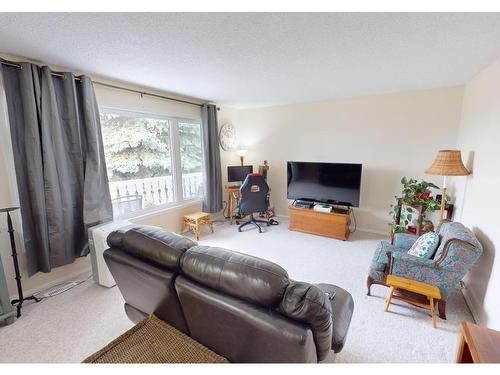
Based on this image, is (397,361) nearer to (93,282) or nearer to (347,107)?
(93,282)

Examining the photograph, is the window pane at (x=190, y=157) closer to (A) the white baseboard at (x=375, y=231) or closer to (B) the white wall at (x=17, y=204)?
(B) the white wall at (x=17, y=204)

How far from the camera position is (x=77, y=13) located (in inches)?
51.3

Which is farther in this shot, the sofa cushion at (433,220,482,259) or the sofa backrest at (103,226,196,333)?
the sofa cushion at (433,220,482,259)

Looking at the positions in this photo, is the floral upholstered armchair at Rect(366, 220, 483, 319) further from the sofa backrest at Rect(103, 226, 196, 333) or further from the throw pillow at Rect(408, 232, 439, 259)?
the sofa backrest at Rect(103, 226, 196, 333)

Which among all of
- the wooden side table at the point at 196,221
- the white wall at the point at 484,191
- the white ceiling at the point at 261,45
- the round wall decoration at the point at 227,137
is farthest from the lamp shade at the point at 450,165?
the round wall decoration at the point at 227,137

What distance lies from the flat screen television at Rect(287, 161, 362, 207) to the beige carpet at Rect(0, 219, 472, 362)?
1.17 meters

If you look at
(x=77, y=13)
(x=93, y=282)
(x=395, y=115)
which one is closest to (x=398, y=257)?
(x=395, y=115)

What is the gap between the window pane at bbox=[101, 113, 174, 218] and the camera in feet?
9.61

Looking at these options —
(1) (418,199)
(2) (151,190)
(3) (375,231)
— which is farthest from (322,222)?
(2) (151,190)

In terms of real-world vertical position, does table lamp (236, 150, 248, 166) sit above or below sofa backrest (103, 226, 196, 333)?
above

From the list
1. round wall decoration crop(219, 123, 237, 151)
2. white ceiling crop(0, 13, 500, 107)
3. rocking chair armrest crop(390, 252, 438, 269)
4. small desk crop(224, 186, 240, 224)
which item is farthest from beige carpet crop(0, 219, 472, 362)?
round wall decoration crop(219, 123, 237, 151)

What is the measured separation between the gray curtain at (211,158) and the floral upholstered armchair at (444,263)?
2.77 meters

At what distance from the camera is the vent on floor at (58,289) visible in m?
2.21

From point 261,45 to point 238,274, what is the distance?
64.2 inches
